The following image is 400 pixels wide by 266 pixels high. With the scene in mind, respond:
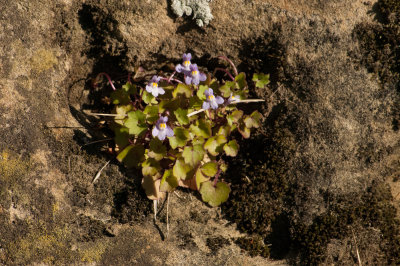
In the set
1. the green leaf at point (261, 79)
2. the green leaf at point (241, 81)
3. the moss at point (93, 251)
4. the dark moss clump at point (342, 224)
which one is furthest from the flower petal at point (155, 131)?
the dark moss clump at point (342, 224)

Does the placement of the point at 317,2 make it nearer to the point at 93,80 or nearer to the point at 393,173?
the point at 393,173

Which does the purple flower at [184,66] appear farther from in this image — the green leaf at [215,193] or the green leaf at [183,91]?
the green leaf at [215,193]

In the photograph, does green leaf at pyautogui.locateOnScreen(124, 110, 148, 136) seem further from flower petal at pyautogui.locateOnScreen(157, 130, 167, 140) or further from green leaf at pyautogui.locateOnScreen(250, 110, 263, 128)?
green leaf at pyautogui.locateOnScreen(250, 110, 263, 128)

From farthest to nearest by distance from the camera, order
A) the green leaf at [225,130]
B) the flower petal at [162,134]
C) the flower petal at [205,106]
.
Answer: the green leaf at [225,130], the flower petal at [205,106], the flower petal at [162,134]

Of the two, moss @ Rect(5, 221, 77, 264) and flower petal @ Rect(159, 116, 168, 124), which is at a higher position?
flower petal @ Rect(159, 116, 168, 124)

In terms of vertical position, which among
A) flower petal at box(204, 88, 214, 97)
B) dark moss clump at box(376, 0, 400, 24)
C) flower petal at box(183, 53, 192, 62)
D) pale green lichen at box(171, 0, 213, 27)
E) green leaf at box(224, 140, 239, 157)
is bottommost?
green leaf at box(224, 140, 239, 157)

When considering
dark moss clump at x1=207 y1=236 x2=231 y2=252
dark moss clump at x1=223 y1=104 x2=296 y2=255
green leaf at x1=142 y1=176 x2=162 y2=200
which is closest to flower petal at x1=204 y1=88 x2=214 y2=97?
dark moss clump at x1=223 y1=104 x2=296 y2=255

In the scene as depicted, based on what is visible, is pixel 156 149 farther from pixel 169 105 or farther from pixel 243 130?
pixel 243 130
